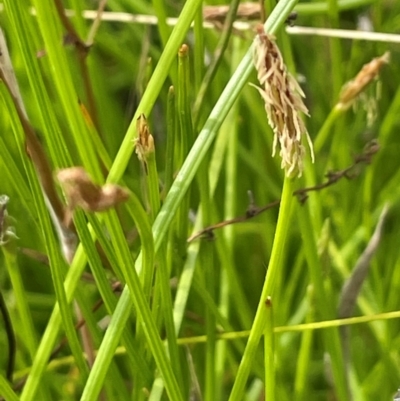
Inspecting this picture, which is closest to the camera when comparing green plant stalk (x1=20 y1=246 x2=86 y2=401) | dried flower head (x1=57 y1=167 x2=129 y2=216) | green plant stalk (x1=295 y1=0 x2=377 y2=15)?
dried flower head (x1=57 y1=167 x2=129 y2=216)

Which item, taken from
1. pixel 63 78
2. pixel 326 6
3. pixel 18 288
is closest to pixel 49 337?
pixel 18 288

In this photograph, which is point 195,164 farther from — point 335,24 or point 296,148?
point 335,24

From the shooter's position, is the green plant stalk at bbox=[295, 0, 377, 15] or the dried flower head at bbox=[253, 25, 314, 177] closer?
the dried flower head at bbox=[253, 25, 314, 177]

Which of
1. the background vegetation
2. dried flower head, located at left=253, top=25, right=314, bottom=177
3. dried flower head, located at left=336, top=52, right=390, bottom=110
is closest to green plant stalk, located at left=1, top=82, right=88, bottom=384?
the background vegetation

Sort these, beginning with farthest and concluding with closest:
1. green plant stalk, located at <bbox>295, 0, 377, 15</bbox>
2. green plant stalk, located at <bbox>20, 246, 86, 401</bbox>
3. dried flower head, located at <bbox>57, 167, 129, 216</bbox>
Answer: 1. green plant stalk, located at <bbox>295, 0, 377, 15</bbox>
2. green plant stalk, located at <bbox>20, 246, 86, 401</bbox>
3. dried flower head, located at <bbox>57, 167, 129, 216</bbox>

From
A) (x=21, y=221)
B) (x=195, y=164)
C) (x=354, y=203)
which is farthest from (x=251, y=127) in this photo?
(x=195, y=164)

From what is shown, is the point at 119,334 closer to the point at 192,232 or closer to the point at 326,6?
the point at 192,232

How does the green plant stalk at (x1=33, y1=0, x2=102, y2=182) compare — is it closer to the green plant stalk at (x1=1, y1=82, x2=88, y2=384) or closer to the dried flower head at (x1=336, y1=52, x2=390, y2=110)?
the green plant stalk at (x1=1, y1=82, x2=88, y2=384)
